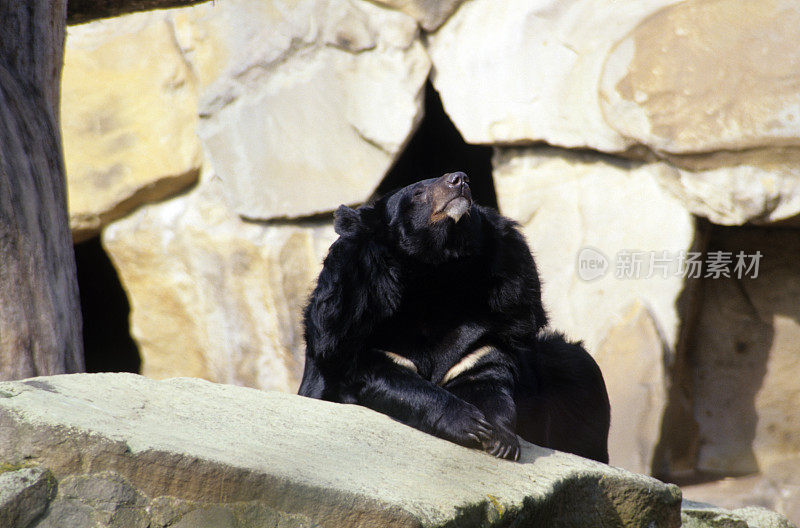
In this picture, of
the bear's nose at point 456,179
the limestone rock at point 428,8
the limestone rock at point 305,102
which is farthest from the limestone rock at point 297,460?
the limestone rock at point 428,8

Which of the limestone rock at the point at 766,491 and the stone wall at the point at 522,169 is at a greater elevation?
the stone wall at the point at 522,169

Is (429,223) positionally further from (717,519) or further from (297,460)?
(717,519)

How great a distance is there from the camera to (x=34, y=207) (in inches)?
119

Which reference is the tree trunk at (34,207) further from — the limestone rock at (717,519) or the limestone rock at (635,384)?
the limestone rock at (635,384)

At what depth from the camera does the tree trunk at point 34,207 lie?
9.42 ft

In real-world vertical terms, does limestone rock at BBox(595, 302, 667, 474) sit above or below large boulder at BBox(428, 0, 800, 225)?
below

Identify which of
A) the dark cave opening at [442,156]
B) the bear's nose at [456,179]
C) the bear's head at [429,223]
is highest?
the bear's nose at [456,179]

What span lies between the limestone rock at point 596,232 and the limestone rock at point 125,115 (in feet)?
6.90

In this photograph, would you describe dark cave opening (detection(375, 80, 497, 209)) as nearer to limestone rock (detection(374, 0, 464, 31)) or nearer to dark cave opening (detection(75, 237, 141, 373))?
limestone rock (detection(374, 0, 464, 31))

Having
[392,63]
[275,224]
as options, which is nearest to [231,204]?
[275,224]

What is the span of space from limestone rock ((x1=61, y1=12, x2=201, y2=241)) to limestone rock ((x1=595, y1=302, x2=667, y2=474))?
2.91 m

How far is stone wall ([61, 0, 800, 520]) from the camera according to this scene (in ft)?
15.3

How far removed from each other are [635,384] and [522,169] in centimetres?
144

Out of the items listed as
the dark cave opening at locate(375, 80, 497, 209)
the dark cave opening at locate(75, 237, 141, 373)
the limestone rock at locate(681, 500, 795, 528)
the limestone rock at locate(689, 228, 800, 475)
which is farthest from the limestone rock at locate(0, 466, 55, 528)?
the dark cave opening at locate(75, 237, 141, 373)
